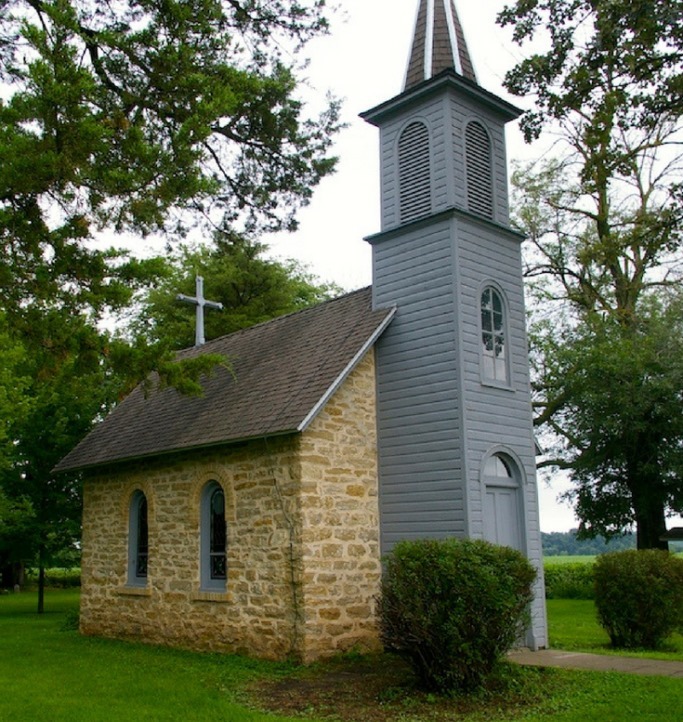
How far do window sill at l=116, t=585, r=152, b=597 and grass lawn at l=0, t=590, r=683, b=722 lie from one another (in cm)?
199

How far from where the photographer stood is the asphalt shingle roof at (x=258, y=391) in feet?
39.8

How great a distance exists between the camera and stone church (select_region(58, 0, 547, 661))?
11.7 metres

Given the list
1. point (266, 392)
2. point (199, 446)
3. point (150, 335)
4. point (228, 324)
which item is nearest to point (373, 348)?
point (266, 392)

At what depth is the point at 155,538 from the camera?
563 inches

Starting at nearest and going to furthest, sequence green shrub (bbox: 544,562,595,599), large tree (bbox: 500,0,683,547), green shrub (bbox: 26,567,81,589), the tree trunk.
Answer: large tree (bbox: 500,0,683,547), the tree trunk, green shrub (bbox: 544,562,595,599), green shrub (bbox: 26,567,81,589)

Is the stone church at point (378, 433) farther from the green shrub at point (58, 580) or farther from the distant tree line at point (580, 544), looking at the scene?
the green shrub at point (58, 580)

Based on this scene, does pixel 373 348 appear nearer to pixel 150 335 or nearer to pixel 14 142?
pixel 14 142

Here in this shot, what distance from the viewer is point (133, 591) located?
14.7 meters

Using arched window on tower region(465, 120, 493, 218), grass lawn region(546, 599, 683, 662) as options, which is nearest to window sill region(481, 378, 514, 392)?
arched window on tower region(465, 120, 493, 218)

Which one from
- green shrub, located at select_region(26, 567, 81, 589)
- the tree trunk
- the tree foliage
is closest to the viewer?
the tree trunk

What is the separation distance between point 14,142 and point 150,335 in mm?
25895

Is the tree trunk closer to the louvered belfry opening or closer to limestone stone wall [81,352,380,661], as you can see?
limestone stone wall [81,352,380,661]

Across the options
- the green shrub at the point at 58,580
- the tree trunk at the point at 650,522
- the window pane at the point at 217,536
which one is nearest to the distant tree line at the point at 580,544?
the tree trunk at the point at 650,522

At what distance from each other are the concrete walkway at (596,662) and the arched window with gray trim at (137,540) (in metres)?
7.27
